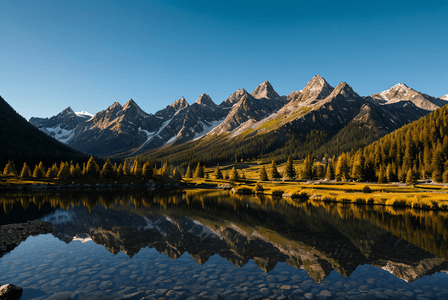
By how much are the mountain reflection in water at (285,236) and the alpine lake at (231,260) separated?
0.41ft

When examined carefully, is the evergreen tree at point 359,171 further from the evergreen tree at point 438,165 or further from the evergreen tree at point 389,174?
the evergreen tree at point 438,165

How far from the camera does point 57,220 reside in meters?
42.0

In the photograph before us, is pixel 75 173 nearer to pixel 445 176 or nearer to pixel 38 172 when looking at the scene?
pixel 38 172

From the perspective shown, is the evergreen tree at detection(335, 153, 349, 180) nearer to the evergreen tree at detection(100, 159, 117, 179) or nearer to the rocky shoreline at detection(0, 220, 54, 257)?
the rocky shoreline at detection(0, 220, 54, 257)

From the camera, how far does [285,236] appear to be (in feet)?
107

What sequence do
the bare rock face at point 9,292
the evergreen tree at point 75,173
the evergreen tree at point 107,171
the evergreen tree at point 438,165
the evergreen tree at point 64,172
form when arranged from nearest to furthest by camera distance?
the bare rock face at point 9,292, the evergreen tree at point 438,165, the evergreen tree at point 64,172, the evergreen tree at point 75,173, the evergreen tree at point 107,171

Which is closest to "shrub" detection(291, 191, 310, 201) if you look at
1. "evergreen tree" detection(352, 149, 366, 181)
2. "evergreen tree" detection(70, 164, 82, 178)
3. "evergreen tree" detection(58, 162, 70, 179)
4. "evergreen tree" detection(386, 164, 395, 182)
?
"evergreen tree" detection(352, 149, 366, 181)

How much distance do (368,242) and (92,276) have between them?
1181 inches

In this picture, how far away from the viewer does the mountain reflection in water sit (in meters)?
23.3

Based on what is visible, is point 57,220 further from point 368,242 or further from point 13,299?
point 368,242

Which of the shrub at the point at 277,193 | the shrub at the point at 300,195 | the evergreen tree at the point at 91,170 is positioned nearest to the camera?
the shrub at the point at 300,195

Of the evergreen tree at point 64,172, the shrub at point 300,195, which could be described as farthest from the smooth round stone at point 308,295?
the evergreen tree at point 64,172

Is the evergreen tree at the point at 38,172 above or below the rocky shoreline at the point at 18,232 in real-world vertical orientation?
above

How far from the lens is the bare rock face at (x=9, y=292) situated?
592 inches
